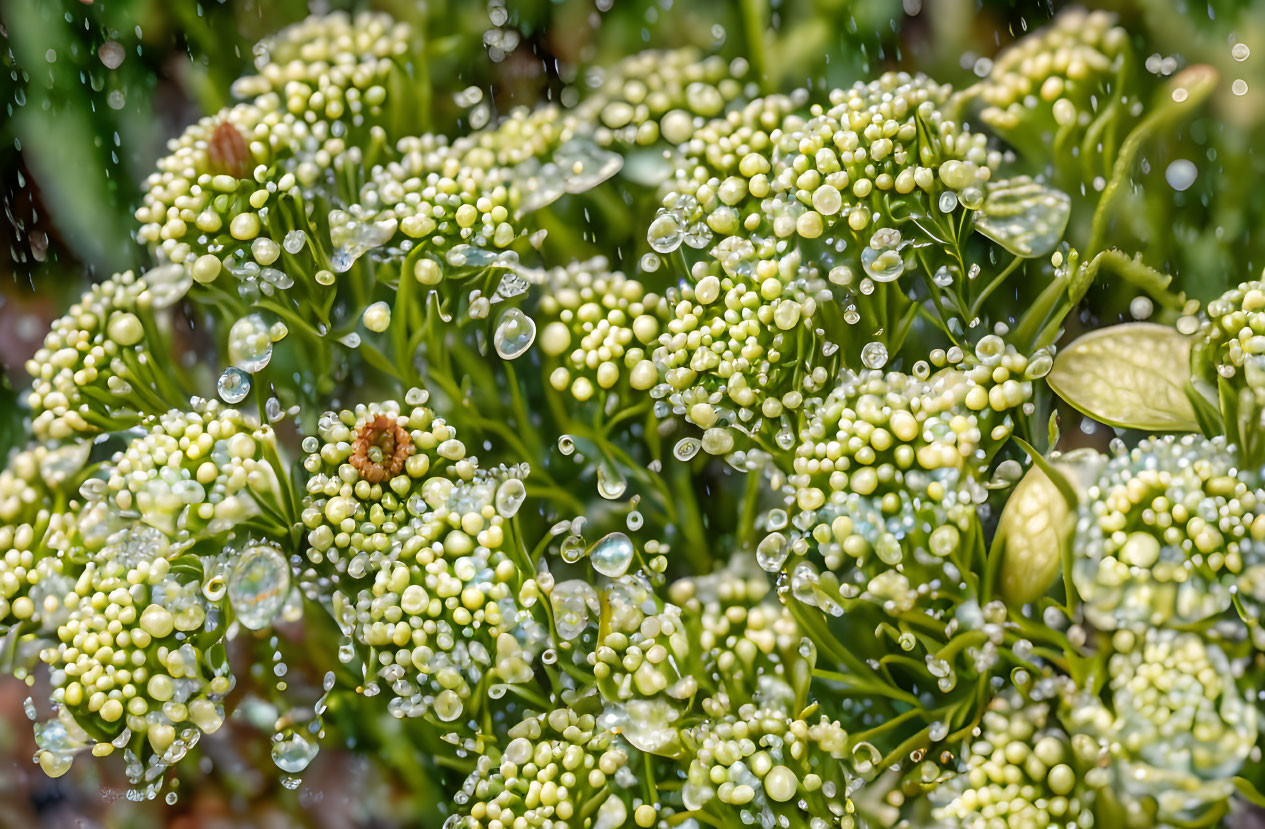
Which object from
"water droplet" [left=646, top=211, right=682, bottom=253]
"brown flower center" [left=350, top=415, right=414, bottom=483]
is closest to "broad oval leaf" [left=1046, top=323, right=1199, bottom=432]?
→ "water droplet" [left=646, top=211, right=682, bottom=253]

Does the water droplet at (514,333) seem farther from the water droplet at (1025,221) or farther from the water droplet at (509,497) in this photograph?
the water droplet at (1025,221)

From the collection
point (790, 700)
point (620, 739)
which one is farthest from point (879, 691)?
point (620, 739)

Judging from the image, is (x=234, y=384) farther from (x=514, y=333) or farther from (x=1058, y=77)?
(x=1058, y=77)

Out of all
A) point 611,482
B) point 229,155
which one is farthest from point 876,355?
point 229,155

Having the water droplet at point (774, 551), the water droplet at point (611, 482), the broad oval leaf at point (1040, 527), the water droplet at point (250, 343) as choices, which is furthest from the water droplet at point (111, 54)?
the broad oval leaf at point (1040, 527)

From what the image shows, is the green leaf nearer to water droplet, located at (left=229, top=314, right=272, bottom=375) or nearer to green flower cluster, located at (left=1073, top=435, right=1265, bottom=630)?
green flower cluster, located at (left=1073, top=435, right=1265, bottom=630)
